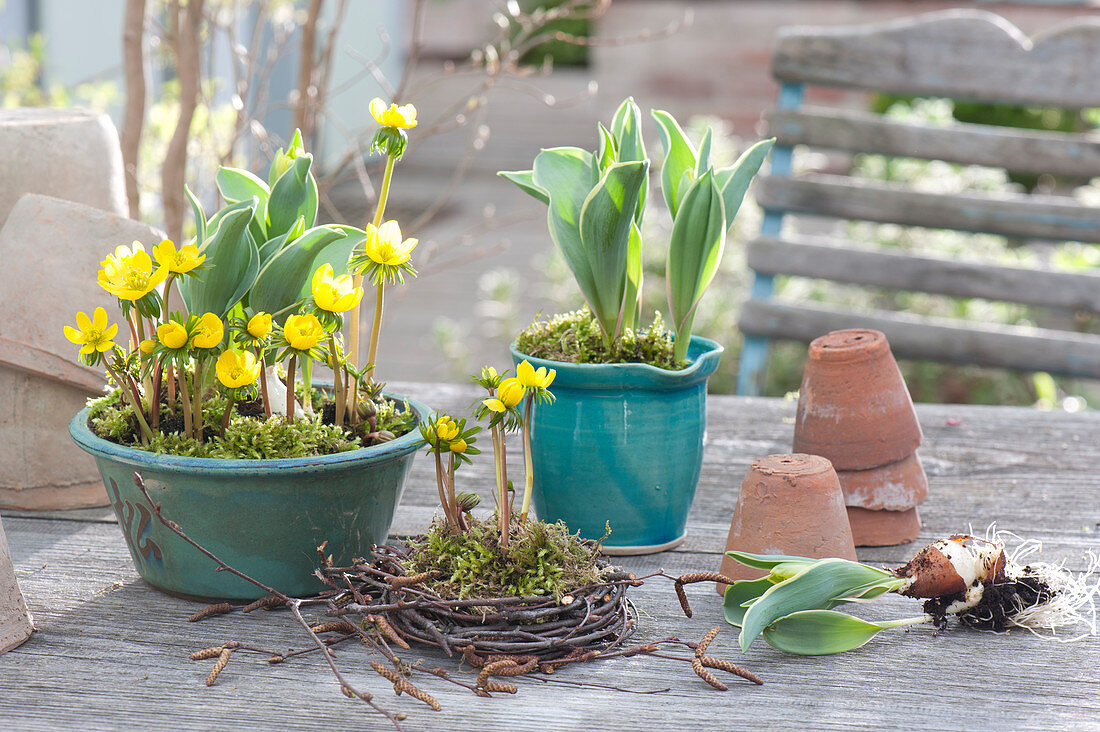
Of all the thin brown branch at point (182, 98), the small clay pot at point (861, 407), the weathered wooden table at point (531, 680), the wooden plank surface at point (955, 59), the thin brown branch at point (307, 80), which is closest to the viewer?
the weathered wooden table at point (531, 680)

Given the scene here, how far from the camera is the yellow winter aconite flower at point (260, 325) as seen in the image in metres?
0.85

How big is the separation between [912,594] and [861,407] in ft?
0.79

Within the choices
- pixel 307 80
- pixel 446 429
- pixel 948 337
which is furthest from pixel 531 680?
pixel 948 337

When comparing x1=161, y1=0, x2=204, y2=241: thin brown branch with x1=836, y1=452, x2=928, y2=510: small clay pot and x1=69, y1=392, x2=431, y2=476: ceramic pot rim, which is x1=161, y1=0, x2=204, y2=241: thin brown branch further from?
x1=836, y1=452, x2=928, y2=510: small clay pot

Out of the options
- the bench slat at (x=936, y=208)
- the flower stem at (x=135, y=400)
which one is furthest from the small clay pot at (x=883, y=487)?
the bench slat at (x=936, y=208)

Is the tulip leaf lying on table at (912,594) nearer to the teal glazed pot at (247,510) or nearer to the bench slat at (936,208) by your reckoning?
the teal glazed pot at (247,510)

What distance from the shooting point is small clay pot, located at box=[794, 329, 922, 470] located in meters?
1.10

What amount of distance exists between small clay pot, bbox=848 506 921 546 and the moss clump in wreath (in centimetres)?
48

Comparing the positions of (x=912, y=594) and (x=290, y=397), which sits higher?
(x=290, y=397)

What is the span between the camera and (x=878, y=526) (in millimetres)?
1119

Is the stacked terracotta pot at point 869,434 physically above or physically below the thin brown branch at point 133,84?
below

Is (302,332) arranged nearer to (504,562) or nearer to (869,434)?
(504,562)

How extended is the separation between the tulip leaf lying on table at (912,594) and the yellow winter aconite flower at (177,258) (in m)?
0.49

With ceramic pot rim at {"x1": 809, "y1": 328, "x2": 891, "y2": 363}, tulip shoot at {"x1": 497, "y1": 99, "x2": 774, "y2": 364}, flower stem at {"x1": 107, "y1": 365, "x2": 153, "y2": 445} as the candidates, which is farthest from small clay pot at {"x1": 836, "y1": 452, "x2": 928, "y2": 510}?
flower stem at {"x1": 107, "y1": 365, "x2": 153, "y2": 445}
